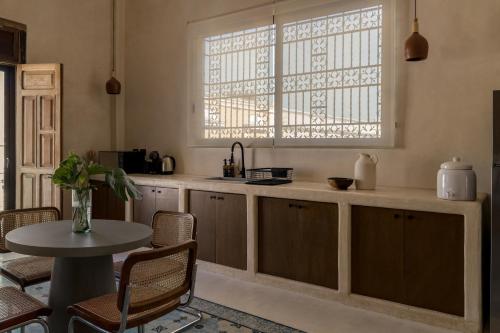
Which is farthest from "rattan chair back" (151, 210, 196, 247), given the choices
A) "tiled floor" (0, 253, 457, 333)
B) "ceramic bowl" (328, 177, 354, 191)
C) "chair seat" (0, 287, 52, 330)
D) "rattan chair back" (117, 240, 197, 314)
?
"ceramic bowl" (328, 177, 354, 191)

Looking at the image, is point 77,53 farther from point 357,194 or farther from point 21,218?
point 357,194

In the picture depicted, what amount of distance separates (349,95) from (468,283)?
6.12 feet

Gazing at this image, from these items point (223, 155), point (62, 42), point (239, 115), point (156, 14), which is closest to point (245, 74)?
point (239, 115)

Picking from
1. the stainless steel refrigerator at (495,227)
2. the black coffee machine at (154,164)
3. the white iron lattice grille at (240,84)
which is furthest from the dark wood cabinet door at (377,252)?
the black coffee machine at (154,164)

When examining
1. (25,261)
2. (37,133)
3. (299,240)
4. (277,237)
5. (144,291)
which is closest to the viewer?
(144,291)

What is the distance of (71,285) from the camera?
2.27 meters

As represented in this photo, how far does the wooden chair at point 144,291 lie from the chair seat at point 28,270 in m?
0.57

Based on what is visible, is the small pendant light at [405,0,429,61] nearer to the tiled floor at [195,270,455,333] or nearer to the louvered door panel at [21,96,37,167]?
the tiled floor at [195,270,455,333]

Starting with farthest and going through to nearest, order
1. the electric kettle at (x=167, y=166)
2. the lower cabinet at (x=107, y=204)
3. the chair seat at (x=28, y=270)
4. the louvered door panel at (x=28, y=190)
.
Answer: the electric kettle at (x=167, y=166) → the lower cabinet at (x=107, y=204) → the louvered door panel at (x=28, y=190) → the chair seat at (x=28, y=270)

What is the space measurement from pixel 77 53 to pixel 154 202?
7.62 feet

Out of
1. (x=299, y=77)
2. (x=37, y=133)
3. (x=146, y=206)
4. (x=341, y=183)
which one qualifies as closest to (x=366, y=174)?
(x=341, y=183)

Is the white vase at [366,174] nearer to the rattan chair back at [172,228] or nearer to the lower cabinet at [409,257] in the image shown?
the lower cabinet at [409,257]

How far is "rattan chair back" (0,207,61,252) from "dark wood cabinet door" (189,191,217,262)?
1.40m

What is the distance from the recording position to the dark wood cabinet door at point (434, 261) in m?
2.68
